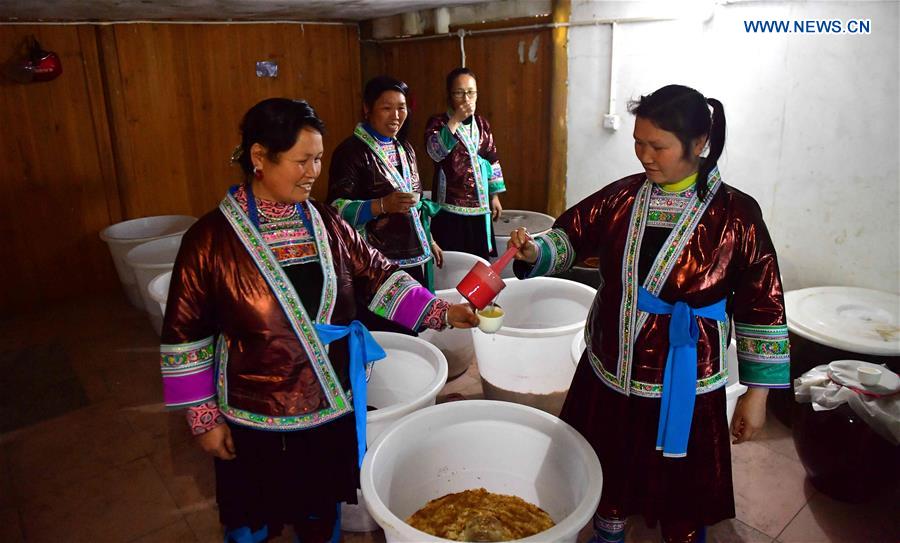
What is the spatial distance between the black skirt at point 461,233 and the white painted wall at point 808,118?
4.07ft

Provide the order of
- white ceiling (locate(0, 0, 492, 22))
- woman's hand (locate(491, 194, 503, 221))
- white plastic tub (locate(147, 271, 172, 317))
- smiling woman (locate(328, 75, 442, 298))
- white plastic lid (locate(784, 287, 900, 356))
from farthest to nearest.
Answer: woman's hand (locate(491, 194, 503, 221)), white ceiling (locate(0, 0, 492, 22)), white plastic tub (locate(147, 271, 172, 317)), smiling woman (locate(328, 75, 442, 298)), white plastic lid (locate(784, 287, 900, 356))

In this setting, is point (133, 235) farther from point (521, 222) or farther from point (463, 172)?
point (521, 222)

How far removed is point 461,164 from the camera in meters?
3.60

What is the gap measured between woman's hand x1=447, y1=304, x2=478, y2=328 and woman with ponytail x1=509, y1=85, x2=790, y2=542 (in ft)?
0.79

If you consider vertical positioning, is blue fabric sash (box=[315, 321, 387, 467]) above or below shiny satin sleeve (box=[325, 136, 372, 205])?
below

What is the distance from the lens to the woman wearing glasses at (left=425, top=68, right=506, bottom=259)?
3.49 meters

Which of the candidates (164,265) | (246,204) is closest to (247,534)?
(246,204)

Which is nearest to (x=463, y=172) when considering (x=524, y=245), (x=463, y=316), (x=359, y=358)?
(x=524, y=245)

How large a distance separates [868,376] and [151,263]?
348cm

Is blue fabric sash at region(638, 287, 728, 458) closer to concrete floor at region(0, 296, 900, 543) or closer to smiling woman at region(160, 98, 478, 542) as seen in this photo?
smiling woman at region(160, 98, 478, 542)

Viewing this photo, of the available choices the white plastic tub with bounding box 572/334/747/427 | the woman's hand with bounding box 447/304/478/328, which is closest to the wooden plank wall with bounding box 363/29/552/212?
the white plastic tub with bounding box 572/334/747/427

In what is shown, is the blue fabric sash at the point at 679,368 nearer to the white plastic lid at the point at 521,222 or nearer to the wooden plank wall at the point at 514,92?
the white plastic lid at the point at 521,222

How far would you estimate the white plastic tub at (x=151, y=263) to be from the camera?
3621mm

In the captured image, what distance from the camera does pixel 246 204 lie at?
1.62m
